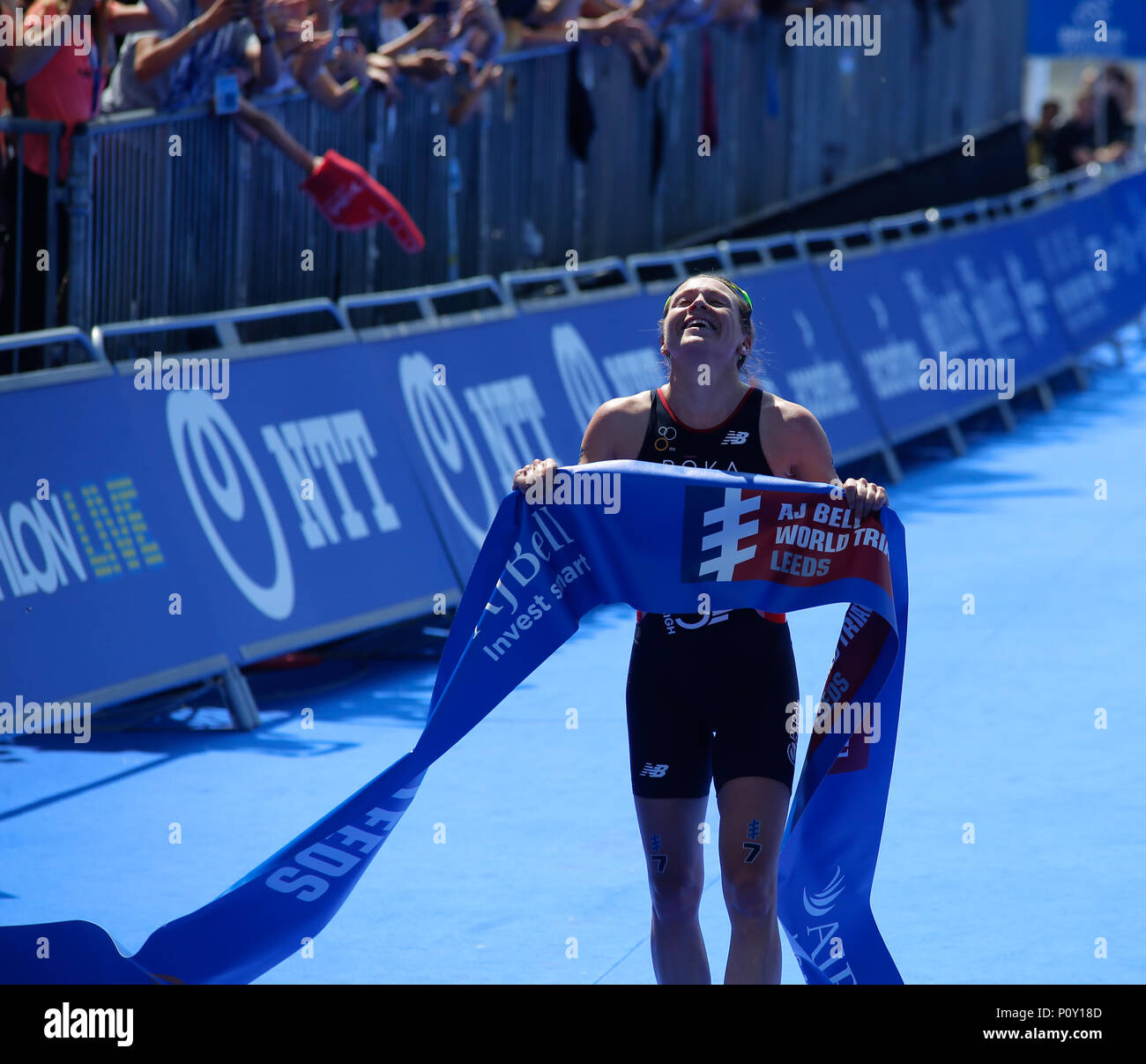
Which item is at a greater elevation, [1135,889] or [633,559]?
[633,559]

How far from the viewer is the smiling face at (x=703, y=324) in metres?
4.63

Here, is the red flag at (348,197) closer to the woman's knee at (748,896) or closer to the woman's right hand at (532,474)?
the woman's right hand at (532,474)

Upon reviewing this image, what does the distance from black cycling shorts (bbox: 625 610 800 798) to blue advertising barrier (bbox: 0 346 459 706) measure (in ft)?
11.7

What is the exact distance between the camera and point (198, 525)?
27.1 ft

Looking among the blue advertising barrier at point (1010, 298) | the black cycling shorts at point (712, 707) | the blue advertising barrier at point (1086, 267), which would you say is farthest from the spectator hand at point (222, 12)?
the blue advertising barrier at point (1086, 267)

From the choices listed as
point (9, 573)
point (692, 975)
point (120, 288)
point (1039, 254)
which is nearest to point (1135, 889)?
point (692, 975)

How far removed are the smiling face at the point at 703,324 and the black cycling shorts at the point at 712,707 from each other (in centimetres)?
70

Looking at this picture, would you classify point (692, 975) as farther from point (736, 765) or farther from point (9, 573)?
point (9, 573)

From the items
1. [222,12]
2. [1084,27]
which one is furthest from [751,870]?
[1084,27]

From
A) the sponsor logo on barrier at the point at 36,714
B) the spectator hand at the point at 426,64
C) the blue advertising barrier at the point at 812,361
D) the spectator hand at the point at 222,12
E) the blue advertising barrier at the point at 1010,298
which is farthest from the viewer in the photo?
the blue advertising barrier at the point at 1010,298

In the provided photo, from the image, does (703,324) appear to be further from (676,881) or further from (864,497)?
(676,881)

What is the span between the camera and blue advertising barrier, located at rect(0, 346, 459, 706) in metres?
7.53
